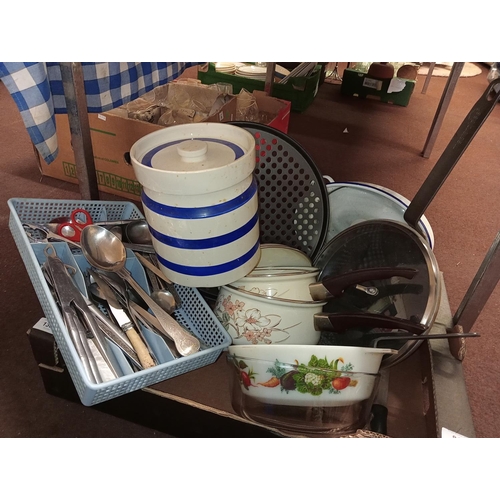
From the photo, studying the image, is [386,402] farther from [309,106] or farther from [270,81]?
[309,106]

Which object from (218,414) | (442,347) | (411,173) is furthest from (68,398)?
(411,173)

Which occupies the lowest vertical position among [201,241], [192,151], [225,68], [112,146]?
[112,146]

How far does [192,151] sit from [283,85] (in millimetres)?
1780

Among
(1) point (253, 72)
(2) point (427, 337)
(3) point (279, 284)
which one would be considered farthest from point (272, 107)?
(2) point (427, 337)

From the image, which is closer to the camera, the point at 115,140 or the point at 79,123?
the point at 79,123

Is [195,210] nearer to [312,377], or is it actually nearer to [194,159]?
[194,159]

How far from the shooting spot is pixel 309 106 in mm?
2289

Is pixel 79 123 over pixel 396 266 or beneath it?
over

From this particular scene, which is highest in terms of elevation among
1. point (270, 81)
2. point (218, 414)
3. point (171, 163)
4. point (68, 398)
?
point (171, 163)

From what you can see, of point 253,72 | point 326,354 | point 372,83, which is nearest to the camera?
point 326,354

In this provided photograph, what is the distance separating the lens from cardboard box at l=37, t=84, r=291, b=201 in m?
1.27

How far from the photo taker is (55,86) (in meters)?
0.67

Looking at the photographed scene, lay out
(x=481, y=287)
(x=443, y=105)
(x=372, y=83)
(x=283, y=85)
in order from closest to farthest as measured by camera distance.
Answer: (x=481, y=287), (x=443, y=105), (x=283, y=85), (x=372, y=83)

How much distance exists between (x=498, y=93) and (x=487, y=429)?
620 mm
